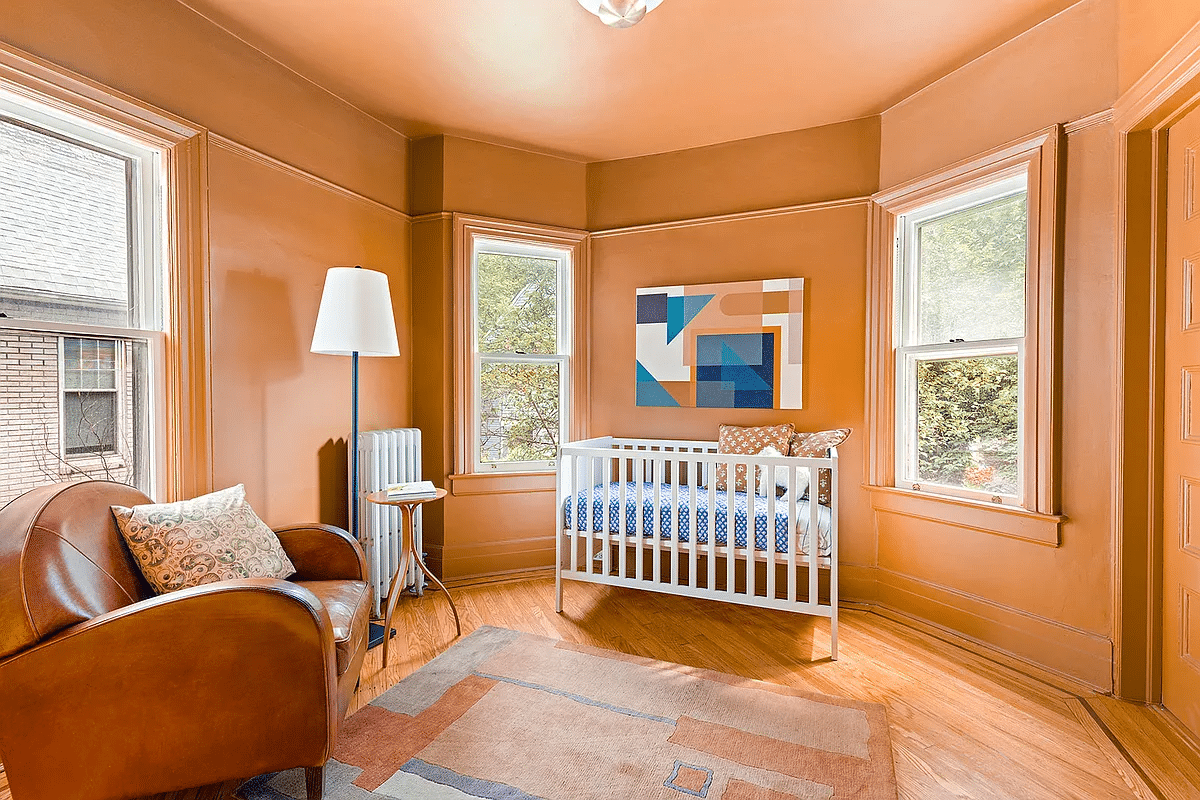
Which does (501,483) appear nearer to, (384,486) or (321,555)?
(384,486)

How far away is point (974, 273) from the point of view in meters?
2.62

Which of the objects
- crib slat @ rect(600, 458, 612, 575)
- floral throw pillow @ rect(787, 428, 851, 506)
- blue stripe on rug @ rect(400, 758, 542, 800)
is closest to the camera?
blue stripe on rug @ rect(400, 758, 542, 800)

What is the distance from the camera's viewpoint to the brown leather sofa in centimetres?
134

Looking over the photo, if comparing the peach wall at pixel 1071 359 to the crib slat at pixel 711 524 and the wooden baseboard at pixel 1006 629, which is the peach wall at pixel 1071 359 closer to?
the wooden baseboard at pixel 1006 629

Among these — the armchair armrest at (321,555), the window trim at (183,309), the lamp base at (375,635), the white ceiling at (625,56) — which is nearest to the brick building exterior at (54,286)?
the window trim at (183,309)

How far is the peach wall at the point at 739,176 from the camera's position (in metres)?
3.08

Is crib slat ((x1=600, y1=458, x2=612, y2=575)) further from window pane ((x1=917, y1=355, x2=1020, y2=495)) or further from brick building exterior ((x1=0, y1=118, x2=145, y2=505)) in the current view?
brick building exterior ((x1=0, y1=118, x2=145, y2=505))

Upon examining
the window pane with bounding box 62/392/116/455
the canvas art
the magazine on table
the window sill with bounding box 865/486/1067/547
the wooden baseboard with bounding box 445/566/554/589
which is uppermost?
the canvas art

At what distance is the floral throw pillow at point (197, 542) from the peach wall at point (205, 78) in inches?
56.3

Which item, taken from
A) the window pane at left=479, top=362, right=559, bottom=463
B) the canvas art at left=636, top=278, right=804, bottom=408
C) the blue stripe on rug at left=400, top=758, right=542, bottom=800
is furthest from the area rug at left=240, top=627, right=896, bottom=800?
the canvas art at left=636, top=278, right=804, bottom=408

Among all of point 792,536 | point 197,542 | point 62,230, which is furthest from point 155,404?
point 792,536

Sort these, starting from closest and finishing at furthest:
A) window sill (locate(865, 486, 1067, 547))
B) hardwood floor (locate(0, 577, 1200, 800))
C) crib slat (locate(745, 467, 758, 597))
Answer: hardwood floor (locate(0, 577, 1200, 800)), window sill (locate(865, 486, 1067, 547)), crib slat (locate(745, 467, 758, 597))

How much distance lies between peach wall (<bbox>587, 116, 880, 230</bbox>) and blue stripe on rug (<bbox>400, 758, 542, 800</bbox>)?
294 centimetres

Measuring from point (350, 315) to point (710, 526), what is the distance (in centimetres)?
179
